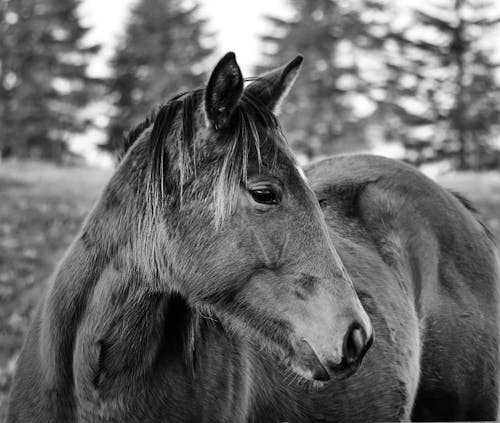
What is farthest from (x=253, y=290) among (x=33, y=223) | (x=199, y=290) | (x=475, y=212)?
(x=33, y=223)

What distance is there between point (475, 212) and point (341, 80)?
25584mm

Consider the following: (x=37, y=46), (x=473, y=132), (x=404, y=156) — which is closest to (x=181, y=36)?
(x=37, y=46)

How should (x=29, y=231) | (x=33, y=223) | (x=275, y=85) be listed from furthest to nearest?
(x=33, y=223)
(x=29, y=231)
(x=275, y=85)

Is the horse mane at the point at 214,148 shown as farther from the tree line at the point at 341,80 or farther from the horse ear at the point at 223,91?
the tree line at the point at 341,80

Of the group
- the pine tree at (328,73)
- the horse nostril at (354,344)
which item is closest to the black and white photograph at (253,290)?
the horse nostril at (354,344)

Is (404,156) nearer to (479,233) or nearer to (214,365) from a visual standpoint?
(479,233)

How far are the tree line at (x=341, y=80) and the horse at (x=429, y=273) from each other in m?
24.3

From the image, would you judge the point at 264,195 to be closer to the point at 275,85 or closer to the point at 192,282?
the point at 192,282

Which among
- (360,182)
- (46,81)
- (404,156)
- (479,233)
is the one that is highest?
(360,182)

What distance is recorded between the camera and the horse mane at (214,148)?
2.69m

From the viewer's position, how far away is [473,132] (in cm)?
2850

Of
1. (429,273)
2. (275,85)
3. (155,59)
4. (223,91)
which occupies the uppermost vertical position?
(223,91)

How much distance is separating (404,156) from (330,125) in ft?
13.9

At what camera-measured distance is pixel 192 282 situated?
2.73m
